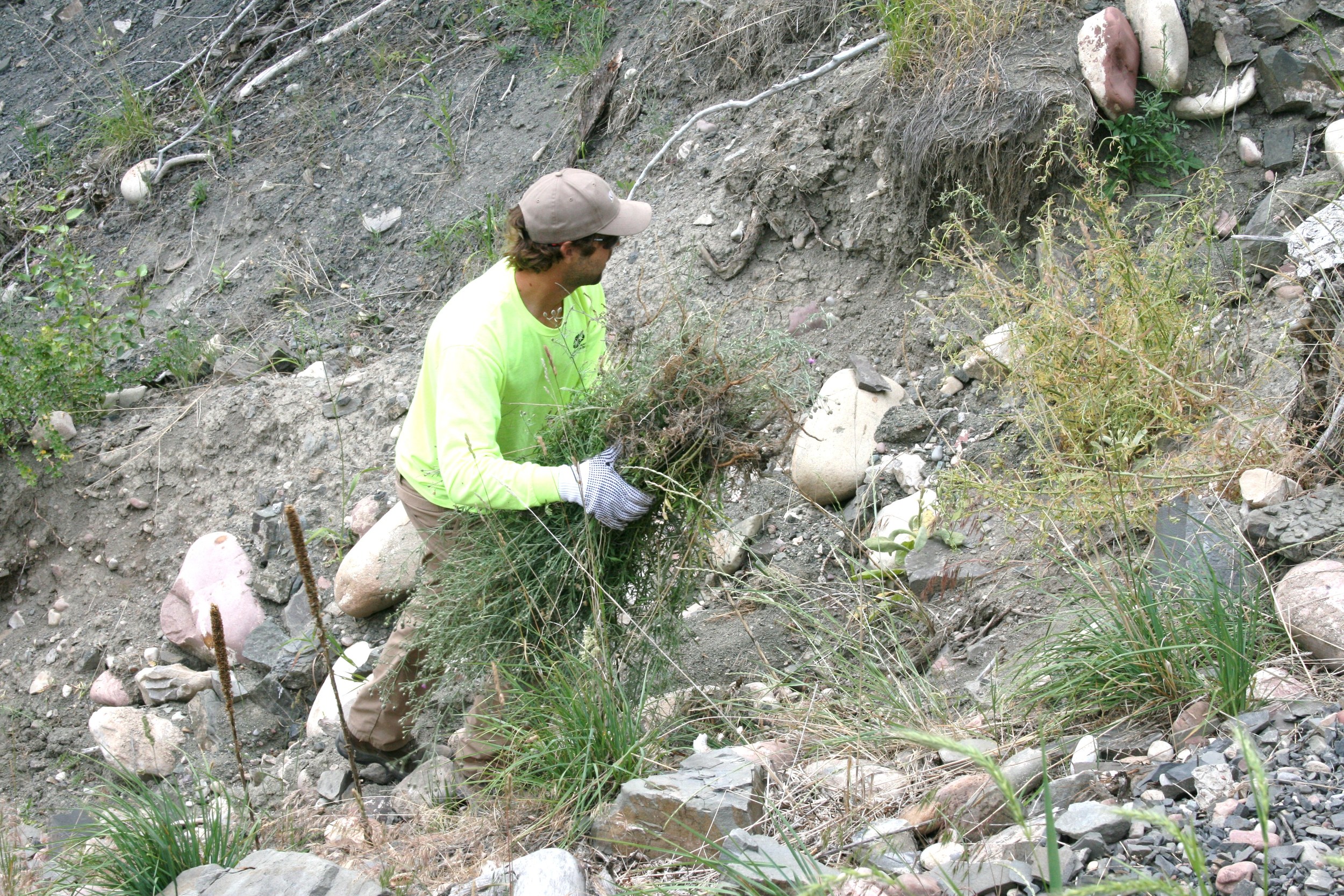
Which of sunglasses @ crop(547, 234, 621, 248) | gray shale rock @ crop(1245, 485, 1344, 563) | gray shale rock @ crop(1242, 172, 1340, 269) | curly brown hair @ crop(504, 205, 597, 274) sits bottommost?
gray shale rock @ crop(1242, 172, 1340, 269)

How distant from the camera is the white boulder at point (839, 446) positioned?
403cm

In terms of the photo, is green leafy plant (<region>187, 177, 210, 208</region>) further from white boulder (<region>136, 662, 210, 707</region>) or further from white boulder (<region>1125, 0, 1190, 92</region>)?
white boulder (<region>1125, 0, 1190, 92</region>)

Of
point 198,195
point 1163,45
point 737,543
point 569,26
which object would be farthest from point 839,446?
point 198,195

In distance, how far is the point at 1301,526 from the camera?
258 centimetres

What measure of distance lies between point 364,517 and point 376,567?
22.8 inches

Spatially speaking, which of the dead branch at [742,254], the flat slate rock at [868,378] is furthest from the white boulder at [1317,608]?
the dead branch at [742,254]

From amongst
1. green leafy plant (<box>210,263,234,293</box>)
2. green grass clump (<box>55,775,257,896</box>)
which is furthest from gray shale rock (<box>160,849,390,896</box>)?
green leafy plant (<box>210,263,234,293</box>)

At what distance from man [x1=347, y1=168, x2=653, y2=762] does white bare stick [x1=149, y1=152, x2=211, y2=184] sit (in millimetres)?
4590

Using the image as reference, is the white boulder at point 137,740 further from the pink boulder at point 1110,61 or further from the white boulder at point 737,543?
the pink boulder at point 1110,61

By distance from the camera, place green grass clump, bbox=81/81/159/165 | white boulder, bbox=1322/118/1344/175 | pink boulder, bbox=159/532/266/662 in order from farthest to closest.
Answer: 1. green grass clump, bbox=81/81/159/165
2. pink boulder, bbox=159/532/266/662
3. white boulder, bbox=1322/118/1344/175

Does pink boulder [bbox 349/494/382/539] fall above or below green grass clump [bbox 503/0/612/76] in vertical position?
below

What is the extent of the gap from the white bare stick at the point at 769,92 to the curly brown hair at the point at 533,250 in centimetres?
257

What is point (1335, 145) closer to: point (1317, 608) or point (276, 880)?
point (1317, 608)

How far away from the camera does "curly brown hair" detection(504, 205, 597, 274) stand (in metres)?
2.80
